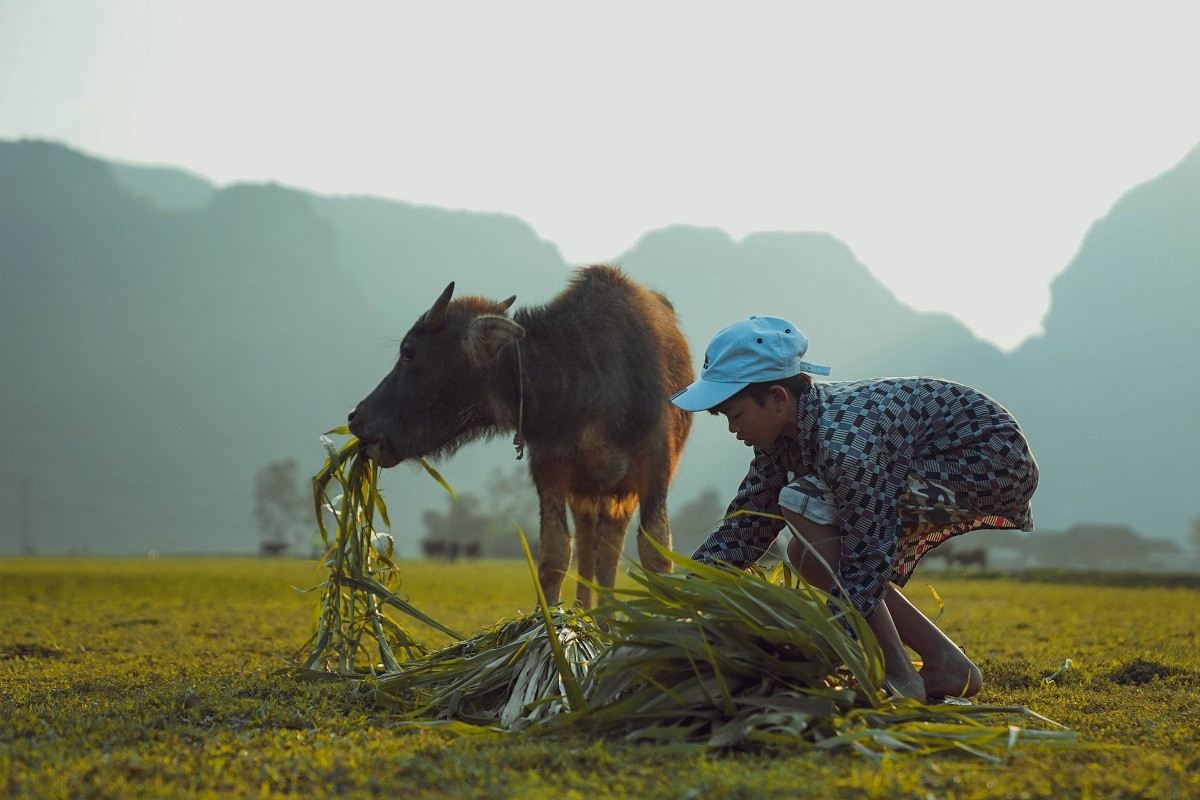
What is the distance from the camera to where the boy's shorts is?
156 inches

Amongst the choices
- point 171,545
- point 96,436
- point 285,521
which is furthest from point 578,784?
point 96,436

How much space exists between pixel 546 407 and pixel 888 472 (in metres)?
2.98

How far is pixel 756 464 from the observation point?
4500 millimetres

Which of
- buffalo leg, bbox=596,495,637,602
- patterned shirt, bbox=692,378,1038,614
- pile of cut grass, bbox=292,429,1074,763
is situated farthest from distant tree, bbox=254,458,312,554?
patterned shirt, bbox=692,378,1038,614

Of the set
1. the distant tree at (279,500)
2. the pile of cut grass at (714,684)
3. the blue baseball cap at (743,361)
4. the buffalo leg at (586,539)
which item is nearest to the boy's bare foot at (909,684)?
the pile of cut grass at (714,684)

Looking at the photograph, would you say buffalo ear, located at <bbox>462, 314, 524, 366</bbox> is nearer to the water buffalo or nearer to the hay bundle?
the water buffalo

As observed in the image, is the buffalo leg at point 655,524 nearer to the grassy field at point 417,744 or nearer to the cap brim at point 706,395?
the grassy field at point 417,744

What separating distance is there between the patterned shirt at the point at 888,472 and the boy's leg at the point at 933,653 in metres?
0.26

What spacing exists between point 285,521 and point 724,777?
146 metres

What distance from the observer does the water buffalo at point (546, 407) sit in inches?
257

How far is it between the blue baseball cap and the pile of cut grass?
25.0 inches

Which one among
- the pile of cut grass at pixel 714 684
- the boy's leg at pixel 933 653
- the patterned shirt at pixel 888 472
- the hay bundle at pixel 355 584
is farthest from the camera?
the hay bundle at pixel 355 584

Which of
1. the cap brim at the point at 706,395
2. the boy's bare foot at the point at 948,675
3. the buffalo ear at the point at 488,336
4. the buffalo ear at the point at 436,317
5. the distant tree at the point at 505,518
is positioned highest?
the buffalo ear at the point at 436,317

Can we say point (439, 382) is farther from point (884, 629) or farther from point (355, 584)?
point (884, 629)
